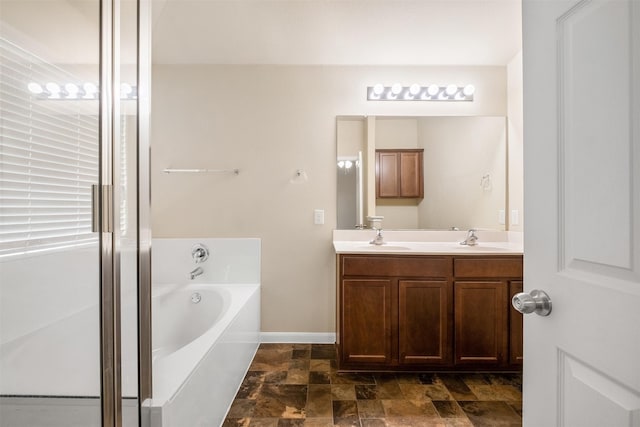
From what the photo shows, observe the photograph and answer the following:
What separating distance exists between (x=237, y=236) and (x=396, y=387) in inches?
64.6

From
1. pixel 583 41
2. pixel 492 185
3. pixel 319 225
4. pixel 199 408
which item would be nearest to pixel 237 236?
pixel 319 225

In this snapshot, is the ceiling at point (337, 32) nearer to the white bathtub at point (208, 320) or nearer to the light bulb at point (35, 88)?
the white bathtub at point (208, 320)

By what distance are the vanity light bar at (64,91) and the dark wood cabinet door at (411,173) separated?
225 cm

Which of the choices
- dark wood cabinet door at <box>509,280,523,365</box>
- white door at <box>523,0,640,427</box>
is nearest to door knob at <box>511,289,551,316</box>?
white door at <box>523,0,640,427</box>

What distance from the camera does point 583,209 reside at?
1.93 ft

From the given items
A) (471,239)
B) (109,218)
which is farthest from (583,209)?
(471,239)

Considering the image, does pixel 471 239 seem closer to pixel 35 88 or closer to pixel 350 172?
pixel 350 172

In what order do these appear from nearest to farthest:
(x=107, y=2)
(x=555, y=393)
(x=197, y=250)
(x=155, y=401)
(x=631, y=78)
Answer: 1. (x=631, y=78)
2. (x=555, y=393)
3. (x=107, y=2)
4. (x=155, y=401)
5. (x=197, y=250)

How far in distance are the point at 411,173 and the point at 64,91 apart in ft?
7.70

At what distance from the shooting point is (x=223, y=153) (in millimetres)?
2637

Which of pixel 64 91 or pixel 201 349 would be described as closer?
pixel 64 91

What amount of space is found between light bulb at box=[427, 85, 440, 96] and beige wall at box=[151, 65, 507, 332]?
84 mm

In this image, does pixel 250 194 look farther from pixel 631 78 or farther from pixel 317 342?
pixel 631 78

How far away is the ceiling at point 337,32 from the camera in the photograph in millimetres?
1966
